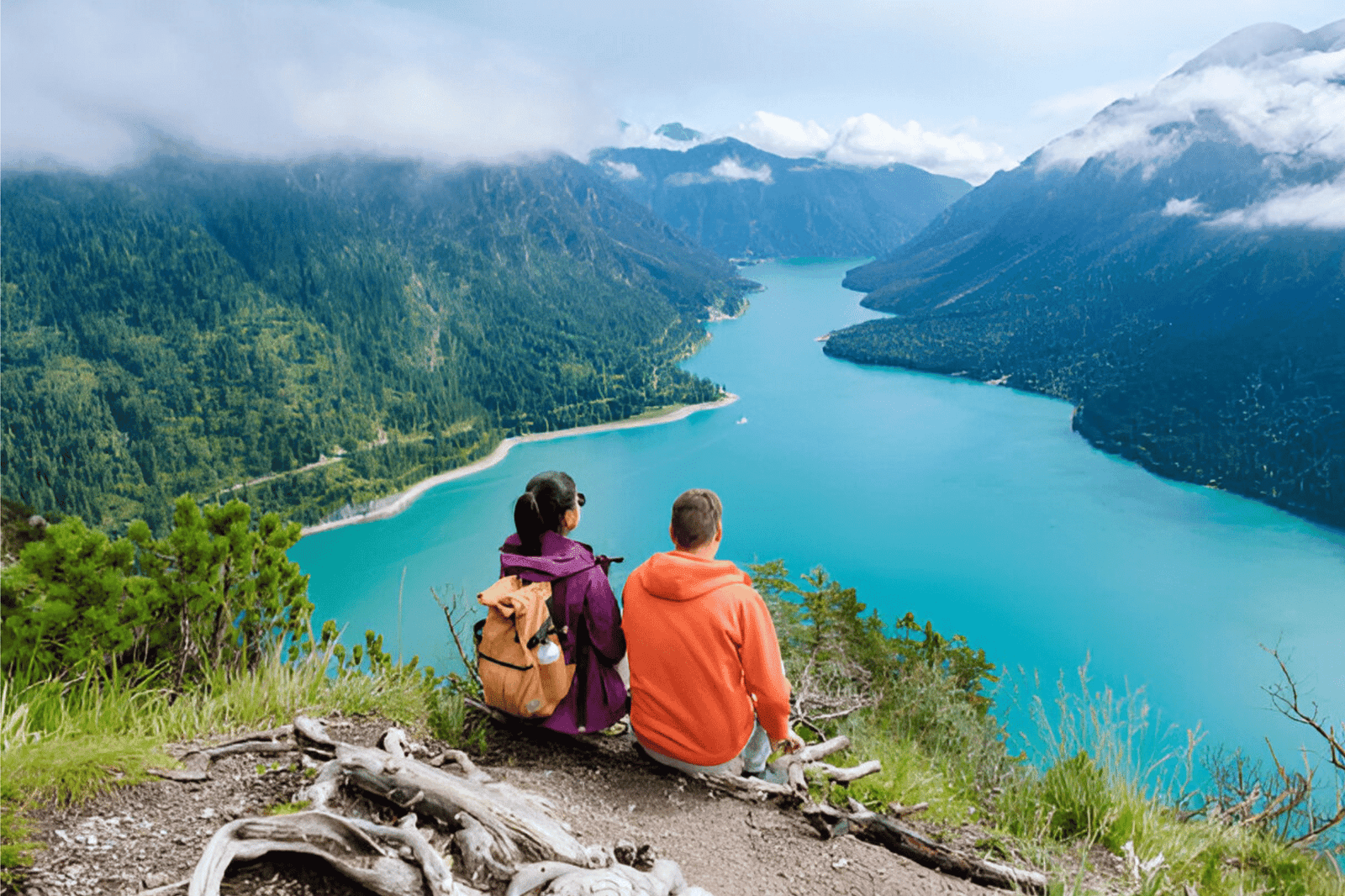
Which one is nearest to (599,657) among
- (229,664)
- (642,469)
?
(229,664)

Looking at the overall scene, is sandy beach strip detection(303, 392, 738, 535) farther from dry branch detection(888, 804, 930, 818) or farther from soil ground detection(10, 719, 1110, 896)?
dry branch detection(888, 804, 930, 818)

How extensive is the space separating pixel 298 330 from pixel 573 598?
128 m

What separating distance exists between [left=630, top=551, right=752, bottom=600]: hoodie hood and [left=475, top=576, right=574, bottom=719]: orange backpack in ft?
1.54

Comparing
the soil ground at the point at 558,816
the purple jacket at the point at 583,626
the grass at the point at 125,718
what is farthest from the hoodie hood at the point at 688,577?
the grass at the point at 125,718

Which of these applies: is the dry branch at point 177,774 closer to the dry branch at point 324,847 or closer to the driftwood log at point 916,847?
the dry branch at point 324,847

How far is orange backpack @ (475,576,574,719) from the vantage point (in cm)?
286

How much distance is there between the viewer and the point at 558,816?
8.14ft

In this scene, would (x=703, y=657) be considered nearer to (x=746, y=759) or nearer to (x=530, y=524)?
(x=746, y=759)

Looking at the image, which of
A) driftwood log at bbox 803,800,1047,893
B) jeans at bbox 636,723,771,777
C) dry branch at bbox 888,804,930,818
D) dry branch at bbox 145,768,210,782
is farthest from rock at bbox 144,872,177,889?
dry branch at bbox 888,804,930,818

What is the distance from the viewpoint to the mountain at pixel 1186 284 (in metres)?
72.4

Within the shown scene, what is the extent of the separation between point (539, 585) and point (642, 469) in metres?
63.5

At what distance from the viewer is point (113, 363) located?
325 feet

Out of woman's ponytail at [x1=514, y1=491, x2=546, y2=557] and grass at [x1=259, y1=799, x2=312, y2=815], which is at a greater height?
woman's ponytail at [x1=514, y1=491, x2=546, y2=557]

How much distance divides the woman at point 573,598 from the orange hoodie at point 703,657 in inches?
5.4
